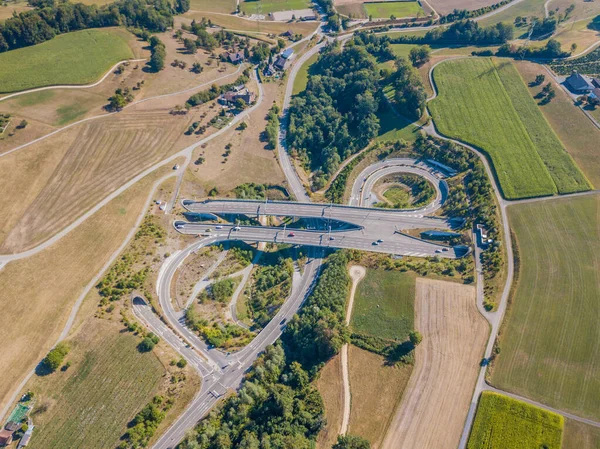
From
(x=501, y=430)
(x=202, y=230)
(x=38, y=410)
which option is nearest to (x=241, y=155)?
(x=202, y=230)

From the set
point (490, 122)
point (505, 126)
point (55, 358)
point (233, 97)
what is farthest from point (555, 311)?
point (233, 97)

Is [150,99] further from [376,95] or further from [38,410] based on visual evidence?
[38,410]

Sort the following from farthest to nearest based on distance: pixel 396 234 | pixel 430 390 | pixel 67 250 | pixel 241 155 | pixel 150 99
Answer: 1. pixel 150 99
2. pixel 241 155
3. pixel 396 234
4. pixel 67 250
5. pixel 430 390

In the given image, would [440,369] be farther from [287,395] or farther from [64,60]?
[64,60]

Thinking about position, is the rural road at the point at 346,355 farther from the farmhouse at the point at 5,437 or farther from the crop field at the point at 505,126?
the farmhouse at the point at 5,437

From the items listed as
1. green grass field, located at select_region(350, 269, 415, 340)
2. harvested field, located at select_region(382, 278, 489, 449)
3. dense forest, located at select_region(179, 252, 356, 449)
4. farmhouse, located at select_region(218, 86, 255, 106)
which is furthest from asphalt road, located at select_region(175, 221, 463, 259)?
farmhouse, located at select_region(218, 86, 255, 106)

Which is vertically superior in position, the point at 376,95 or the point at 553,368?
the point at 376,95

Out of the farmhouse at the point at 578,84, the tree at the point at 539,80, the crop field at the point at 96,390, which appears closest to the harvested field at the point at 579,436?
the crop field at the point at 96,390
